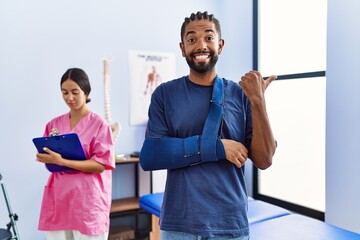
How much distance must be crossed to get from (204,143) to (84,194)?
0.85 metres

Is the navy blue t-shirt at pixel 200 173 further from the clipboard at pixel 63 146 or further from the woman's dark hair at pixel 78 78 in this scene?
the woman's dark hair at pixel 78 78

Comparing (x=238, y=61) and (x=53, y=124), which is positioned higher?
(x=238, y=61)

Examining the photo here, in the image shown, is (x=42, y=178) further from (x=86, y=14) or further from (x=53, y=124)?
(x=86, y=14)

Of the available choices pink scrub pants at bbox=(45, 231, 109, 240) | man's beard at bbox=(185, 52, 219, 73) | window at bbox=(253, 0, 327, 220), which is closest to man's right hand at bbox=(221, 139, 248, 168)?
man's beard at bbox=(185, 52, 219, 73)

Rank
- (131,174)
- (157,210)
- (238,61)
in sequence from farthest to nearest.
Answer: (238,61) < (131,174) < (157,210)

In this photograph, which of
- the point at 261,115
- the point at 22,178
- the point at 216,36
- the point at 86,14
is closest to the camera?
the point at 261,115

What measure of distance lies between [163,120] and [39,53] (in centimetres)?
201

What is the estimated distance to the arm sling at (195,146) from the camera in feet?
3.01

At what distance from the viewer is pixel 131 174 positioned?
3.02 m

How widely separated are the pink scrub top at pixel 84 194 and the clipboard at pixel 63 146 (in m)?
0.05

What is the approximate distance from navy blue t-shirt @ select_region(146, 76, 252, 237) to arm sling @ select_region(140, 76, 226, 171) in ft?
0.07

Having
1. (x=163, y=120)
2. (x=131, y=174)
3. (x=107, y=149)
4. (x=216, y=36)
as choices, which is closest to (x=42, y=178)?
(x=131, y=174)

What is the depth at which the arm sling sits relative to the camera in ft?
3.01

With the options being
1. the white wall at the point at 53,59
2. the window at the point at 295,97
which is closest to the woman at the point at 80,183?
the white wall at the point at 53,59
